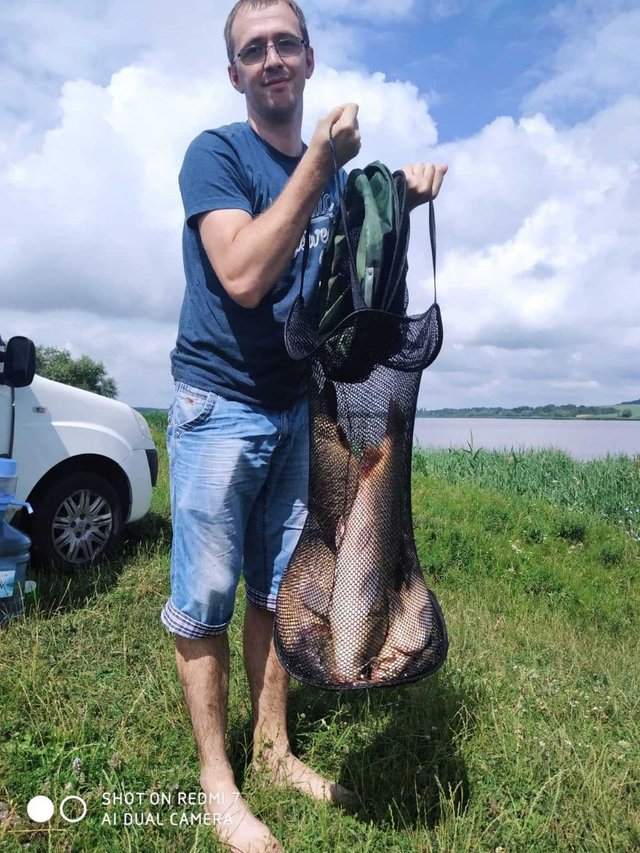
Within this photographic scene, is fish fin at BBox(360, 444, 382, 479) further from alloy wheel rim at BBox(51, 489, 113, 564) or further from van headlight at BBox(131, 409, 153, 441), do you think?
van headlight at BBox(131, 409, 153, 441)

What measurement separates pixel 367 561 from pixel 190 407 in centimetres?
84

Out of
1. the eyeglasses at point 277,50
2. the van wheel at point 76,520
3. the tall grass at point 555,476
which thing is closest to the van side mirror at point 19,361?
the van wheel at point 76,520

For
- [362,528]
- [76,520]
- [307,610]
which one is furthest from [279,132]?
[76,520]

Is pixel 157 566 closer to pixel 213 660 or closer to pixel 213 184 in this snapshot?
pixel 213 660

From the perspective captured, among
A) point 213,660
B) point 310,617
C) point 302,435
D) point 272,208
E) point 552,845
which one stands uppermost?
point 272,208

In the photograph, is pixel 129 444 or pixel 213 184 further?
pixel 129 444

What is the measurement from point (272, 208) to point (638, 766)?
2527mm

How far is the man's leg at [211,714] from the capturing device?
244 cm

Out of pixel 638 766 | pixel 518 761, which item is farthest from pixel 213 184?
pixel 638 766

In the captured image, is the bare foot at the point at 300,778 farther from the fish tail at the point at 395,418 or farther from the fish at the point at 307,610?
the fish tail at the point at 395,418

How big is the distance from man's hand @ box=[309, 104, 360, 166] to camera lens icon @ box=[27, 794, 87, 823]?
7.62 feet

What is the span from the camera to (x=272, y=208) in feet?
6.75

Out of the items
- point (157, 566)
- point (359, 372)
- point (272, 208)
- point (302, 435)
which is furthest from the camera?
point (157, 566)

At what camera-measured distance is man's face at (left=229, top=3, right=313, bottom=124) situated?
7.77ft
